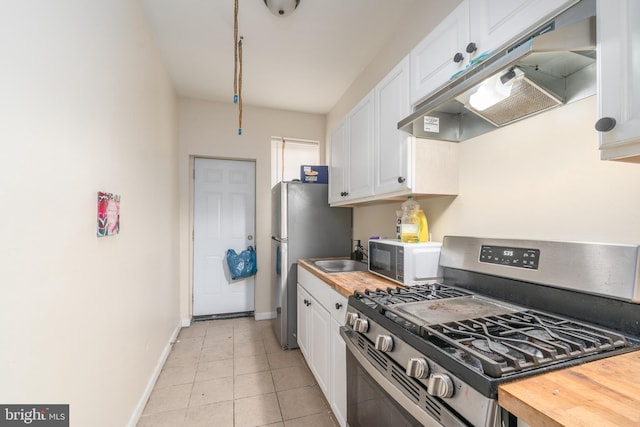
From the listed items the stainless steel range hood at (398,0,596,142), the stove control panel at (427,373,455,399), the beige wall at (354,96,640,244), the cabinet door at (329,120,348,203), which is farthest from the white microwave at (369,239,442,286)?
the cabinet door at (329,120,348,203)

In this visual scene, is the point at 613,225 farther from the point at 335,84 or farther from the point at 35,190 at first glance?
the point at 335,84

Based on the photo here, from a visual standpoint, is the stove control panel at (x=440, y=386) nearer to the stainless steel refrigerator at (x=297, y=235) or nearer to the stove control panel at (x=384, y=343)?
the stove control panel at (x=384, y=343)

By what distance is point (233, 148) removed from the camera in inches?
136

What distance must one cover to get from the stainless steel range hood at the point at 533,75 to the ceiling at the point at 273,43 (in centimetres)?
117

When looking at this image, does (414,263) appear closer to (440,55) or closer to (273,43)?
(440,55)

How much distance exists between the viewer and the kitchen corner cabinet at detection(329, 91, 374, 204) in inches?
75.4

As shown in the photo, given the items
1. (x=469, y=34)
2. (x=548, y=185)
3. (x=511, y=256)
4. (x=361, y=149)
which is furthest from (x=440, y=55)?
(x=511, y=256)

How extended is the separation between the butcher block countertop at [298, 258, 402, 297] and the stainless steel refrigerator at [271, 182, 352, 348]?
2.38 ft

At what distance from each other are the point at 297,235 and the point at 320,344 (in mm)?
1087

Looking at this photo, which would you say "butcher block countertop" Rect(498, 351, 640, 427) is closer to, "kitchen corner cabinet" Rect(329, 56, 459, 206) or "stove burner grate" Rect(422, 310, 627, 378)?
"stove burner grate" Rect(422, 310, 627, 378)

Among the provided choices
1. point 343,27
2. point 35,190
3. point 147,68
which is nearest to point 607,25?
point 35,190

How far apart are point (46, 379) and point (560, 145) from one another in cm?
203

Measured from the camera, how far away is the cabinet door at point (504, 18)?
33.0 inches

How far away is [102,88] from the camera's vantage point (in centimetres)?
133
